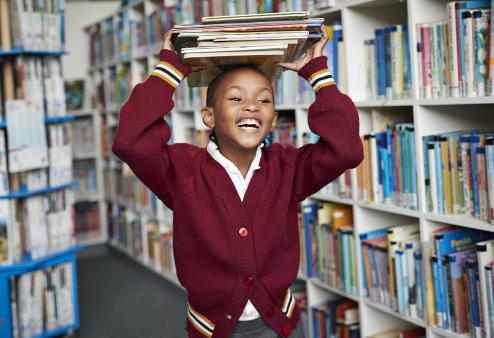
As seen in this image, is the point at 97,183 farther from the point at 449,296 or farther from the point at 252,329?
the point at 252,329

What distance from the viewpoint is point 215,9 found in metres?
3.25

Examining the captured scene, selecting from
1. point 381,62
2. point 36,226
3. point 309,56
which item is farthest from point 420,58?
point 36,226

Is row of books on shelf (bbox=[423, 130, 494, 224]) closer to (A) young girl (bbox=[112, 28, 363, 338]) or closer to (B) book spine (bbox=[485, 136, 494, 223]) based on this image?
(B) book spine (bbox=[485, 136, 494, 223])

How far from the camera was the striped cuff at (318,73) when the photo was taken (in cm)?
144

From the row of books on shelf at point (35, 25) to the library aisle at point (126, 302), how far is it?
1.61 meters

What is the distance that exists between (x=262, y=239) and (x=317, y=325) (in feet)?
4.83

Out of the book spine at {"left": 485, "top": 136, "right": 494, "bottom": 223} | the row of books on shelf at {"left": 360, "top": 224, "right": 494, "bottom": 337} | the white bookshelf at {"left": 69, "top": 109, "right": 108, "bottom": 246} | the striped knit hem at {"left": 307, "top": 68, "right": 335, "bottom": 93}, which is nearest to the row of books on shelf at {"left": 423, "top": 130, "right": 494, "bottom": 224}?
the book spine at {"left": 485, "top": 136, "right": 494, "bottom": 223}

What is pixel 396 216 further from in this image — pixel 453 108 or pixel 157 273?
pixel 157 273

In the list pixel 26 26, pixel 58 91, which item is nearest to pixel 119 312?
pixel 58 91

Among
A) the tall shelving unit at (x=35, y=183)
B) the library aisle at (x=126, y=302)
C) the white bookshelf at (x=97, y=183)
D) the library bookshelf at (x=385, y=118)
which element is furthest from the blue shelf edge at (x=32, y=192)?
the white bookshelf at (x=97, y=183)

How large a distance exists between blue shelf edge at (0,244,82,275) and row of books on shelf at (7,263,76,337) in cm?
4

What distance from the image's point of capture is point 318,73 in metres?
1.45

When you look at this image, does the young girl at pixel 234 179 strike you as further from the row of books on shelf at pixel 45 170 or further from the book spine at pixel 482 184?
the row of books on shelf at pixel 45 170

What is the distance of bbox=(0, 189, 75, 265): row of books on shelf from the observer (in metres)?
2.89
